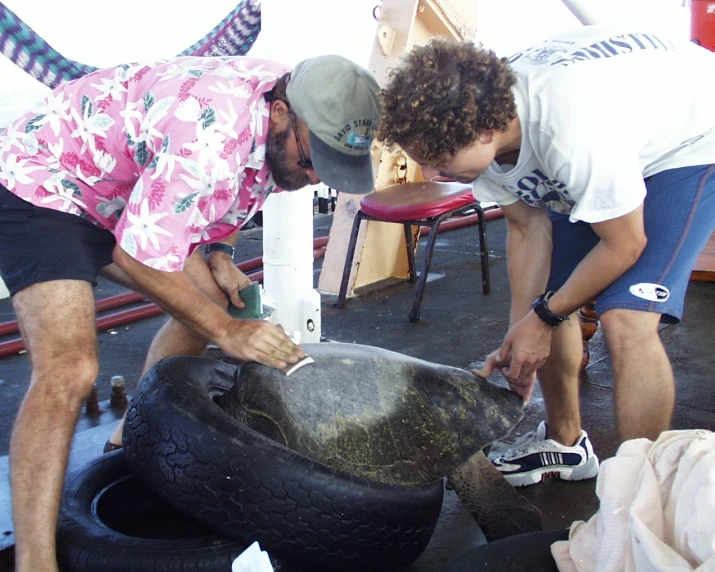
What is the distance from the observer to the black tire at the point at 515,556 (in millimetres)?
1458

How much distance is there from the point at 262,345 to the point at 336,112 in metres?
0.62

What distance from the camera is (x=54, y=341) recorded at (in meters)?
1.70

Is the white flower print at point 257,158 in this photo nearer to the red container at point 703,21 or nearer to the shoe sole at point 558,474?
the shoe sole at point 558,474

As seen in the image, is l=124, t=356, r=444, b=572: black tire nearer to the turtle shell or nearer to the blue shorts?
the turtle shell

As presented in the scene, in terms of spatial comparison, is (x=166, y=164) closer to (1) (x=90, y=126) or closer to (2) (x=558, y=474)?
(1) (x=90, y=126)

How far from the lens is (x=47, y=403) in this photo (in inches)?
64.9

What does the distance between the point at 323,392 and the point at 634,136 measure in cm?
95

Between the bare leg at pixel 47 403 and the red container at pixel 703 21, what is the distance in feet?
19.1

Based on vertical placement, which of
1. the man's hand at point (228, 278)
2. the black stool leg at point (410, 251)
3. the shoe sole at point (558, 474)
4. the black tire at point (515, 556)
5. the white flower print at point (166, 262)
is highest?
the white flower print at point (166, 262)

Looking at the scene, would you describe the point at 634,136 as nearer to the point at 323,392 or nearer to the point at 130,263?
the point at 323,392

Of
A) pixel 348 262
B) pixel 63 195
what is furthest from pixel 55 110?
pixel 348 262

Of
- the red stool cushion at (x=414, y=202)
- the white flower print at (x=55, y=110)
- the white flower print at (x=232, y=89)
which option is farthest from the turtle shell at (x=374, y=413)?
the red stool cushion at (x=414, y=202)

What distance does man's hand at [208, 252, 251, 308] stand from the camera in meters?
2.35

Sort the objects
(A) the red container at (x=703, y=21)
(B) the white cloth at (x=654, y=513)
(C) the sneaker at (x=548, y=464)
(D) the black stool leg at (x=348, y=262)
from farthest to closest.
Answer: (A) the red container at (x=703, y=21), (D) the black stool leg at (x=348, y=262), (C) the sneaker at (x=548, y=464), (B) the white cloth at (x=654, y=513)
